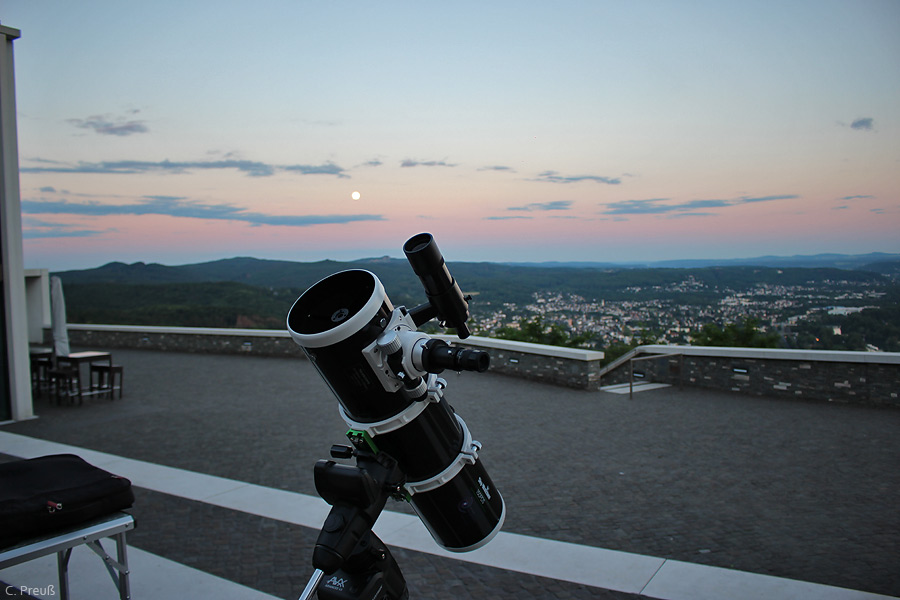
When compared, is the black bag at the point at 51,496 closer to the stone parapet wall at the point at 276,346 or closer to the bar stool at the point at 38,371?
the stone parapet wall at the point at 276,346

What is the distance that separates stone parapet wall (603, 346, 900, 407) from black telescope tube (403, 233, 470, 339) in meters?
8.87

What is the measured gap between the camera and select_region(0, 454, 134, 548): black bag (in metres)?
2.42

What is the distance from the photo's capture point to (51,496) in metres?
2.55

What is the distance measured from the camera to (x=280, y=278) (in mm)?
27984

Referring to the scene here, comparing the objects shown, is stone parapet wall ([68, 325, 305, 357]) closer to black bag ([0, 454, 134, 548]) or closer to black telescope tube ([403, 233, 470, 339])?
black bag ([0, 454, 134, 548])

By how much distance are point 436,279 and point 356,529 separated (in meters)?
0.85

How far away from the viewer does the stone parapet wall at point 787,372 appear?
27.7 ft

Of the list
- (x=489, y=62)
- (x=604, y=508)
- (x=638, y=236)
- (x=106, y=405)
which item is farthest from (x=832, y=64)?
(x=106, y=405)

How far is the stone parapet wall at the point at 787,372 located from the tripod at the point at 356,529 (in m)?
9.07

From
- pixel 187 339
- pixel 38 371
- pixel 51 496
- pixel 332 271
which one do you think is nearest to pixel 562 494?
pixel 51 496

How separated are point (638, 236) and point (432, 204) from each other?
1117 cm

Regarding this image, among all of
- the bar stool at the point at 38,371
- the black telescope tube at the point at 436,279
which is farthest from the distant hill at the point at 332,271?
the black telescope tube at the point at 436,279

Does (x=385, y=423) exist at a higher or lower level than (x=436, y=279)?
lower

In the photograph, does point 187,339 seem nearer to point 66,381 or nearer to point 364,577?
point 66,381
